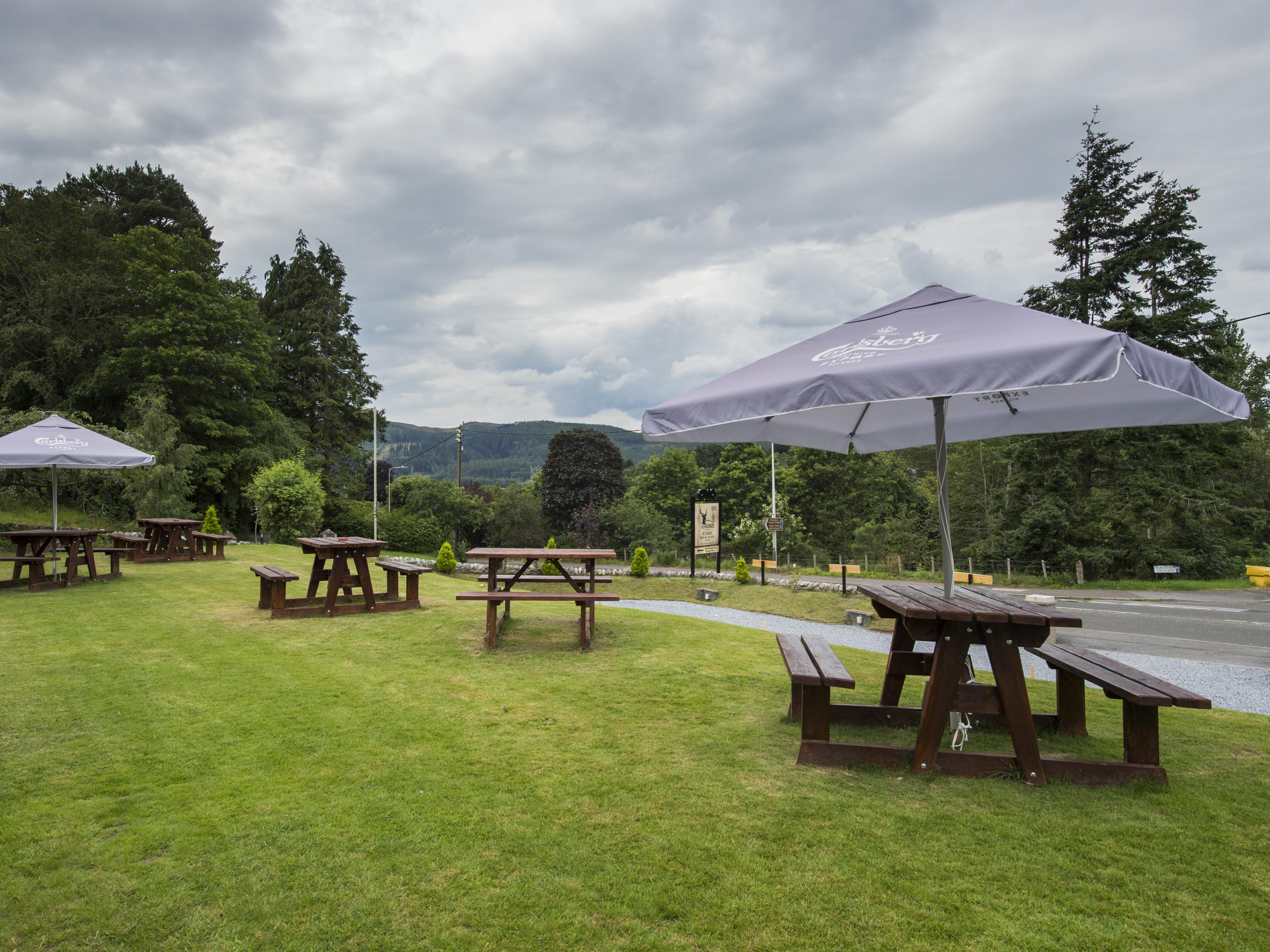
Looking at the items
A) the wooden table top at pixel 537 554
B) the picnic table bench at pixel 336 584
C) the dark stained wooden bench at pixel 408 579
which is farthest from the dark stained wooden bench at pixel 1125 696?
the dark stained wooden bench at pixel 408 579

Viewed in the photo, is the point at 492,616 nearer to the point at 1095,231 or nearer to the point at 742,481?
the point at 1095,231

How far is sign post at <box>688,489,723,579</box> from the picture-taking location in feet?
57.2

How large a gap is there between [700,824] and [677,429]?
79.5 inches

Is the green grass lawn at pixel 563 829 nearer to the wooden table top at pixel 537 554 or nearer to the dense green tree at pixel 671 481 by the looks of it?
the wooden table top at pixel 537 554

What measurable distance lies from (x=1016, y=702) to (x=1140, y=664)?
19.4 feet

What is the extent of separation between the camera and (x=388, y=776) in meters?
3.41

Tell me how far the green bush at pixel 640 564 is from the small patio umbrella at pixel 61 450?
33.6ft

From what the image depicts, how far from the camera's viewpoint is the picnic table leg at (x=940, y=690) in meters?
3.37

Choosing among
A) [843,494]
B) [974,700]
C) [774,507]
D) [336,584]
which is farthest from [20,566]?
[843,494]

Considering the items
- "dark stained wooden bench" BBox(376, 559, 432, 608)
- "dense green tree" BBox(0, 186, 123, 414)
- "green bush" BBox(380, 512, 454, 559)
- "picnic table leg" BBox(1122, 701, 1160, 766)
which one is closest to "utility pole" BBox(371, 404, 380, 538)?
"green bush" BBox(380, 512, 454, 559)

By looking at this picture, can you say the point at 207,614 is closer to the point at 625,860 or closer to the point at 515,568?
the point at 625,860

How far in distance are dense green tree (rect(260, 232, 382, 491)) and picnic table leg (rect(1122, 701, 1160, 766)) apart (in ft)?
120

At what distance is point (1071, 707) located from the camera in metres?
4.21

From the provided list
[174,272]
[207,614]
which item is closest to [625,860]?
[207,614]
